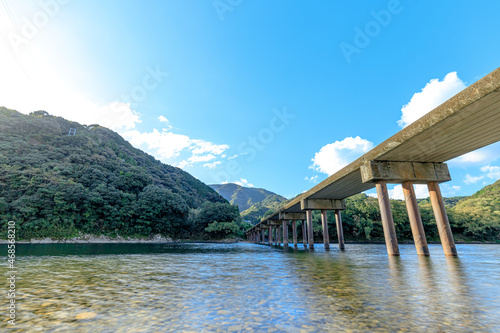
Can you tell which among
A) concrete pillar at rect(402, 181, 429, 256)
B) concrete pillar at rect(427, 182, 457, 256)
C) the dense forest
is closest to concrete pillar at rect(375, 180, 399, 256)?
concrete pillar at rect(402, 181, 429, 256)

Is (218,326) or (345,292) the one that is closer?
(218,326)

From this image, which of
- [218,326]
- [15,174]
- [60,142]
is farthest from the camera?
[60,142]

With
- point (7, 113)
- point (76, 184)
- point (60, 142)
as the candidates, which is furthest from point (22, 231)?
point (7, 113)

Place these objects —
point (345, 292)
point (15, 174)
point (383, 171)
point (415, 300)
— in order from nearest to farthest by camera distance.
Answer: point (415, 300) < point (345, 292) < point (383, 171) < point (15, 174)

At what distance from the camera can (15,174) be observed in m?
60.3

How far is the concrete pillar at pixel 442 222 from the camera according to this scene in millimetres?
14180

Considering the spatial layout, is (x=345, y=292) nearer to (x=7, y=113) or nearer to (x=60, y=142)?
(x=60, y=142)

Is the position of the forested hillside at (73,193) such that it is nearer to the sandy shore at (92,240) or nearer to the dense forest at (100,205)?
the dense forest at (100,205)

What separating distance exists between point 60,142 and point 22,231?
43151mm

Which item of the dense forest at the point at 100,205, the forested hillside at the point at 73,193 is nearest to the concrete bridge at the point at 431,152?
the dense forest at the point at 100,205

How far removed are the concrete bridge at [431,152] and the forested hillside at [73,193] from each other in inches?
2822

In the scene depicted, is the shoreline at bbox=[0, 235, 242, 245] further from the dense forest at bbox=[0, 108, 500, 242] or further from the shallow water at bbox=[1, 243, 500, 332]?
the shallow water at bbox=[1, 243, 500, 332]

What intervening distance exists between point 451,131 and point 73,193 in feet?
264

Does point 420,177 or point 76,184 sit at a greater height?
point 76,184
